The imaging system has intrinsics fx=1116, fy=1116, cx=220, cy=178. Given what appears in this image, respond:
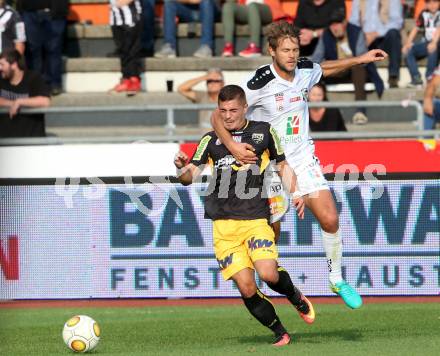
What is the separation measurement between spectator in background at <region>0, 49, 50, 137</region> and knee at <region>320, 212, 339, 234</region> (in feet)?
17.1

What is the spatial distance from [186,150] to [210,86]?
205 centimetres

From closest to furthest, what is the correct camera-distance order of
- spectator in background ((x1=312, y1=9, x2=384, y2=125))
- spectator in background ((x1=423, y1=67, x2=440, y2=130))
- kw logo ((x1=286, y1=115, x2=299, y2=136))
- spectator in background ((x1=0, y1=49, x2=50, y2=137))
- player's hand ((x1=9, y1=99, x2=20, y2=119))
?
1. kw logo ((x1=286, y1=115, x2=299, y2=136))
2. player's hand ((x1=9, y1=99, x2=20, y2=119))
3. spectator in background ((x1=0, y1=49, x2=50, y2=137))
4. spectator in background ((x1=423, y1=67, x2=440, y2=130))
5. spectator in background ((x1=312, y1=9, x2=384, y2=125))

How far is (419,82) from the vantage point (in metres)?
15.7

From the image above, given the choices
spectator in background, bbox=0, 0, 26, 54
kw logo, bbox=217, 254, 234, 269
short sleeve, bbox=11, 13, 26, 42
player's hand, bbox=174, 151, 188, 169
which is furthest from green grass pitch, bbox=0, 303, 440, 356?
short sleeve, bbox=11, 13, 26, 42

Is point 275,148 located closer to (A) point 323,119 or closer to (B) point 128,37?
(A) point 323,119

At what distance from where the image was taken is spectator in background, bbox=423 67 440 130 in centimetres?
1347

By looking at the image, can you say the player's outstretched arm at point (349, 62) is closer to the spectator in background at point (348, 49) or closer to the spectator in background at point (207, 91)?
the spectator in background at point (207, 91)

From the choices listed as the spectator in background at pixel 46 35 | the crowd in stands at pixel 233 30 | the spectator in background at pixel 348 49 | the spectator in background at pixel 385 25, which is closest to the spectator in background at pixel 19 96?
the crowd in stands at pixel 233 30

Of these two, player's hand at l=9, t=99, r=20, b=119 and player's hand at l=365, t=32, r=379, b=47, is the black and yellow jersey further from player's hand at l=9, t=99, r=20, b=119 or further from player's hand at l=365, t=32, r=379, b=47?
player's hand at l=365, t=32, r=379, b=47

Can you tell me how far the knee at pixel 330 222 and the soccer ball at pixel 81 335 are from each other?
2.09m

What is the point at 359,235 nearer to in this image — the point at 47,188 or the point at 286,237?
the point at 286,237

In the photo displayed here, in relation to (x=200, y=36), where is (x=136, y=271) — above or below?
below

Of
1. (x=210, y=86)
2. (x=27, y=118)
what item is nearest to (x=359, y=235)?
(x=210, y=86)

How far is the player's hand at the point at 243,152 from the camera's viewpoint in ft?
27.8
